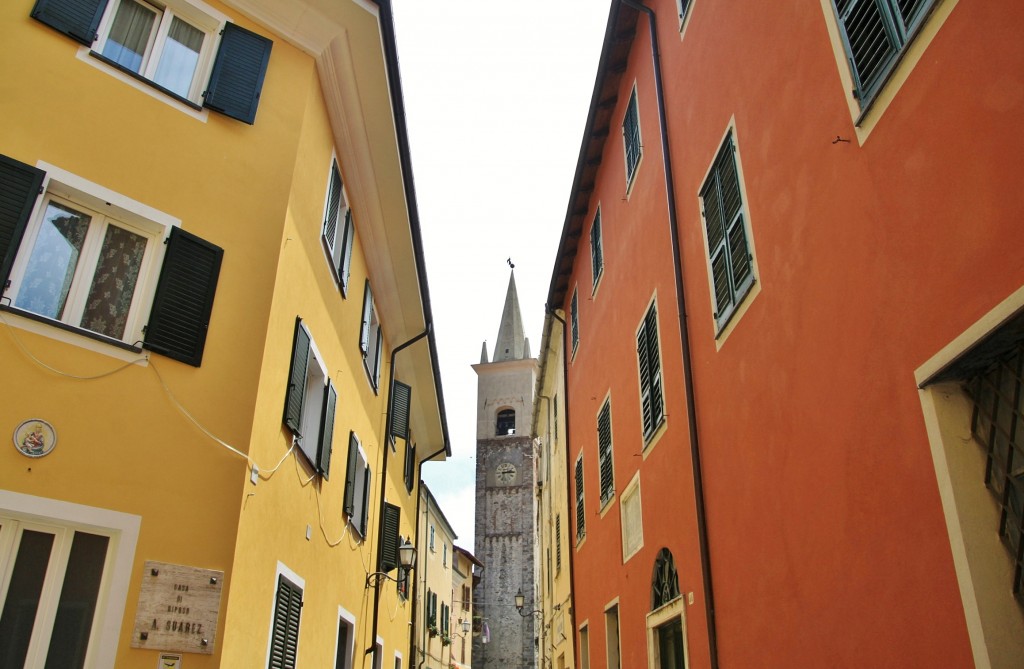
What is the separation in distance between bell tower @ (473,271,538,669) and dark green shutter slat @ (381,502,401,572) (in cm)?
3631

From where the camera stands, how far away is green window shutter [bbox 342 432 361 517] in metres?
10.7

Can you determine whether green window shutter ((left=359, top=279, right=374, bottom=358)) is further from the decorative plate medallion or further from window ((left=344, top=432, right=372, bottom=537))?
the decorative plate medallion

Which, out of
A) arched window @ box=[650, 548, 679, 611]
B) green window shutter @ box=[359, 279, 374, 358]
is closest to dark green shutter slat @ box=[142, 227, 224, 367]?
green window shutter @ box=[359, 279, 374, 358]

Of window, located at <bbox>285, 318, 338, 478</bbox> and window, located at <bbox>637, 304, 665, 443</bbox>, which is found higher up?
window, located at <bbox>637, 304, 665, 443</bbox>

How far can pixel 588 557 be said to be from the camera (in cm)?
1432

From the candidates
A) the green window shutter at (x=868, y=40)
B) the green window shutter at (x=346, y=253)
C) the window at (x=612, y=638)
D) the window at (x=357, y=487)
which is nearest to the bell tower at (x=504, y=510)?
the window at (x=612, y=638)

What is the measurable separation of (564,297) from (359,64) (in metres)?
10.1

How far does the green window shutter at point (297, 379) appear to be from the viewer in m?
7.45

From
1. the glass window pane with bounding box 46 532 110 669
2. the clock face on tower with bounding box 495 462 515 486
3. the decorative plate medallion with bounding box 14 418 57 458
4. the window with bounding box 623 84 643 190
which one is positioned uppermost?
the clock face on tower with bounding box 495 462 515 486

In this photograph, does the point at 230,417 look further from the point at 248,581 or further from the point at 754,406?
the point at 754,406

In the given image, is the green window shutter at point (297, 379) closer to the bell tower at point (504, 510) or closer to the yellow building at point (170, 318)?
the yellow building at point (170, 318)

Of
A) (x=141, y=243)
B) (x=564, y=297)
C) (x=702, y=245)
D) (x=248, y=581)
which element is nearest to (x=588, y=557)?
(x=564, y=297)

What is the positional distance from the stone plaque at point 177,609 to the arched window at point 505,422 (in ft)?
167

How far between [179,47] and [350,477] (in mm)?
5901
